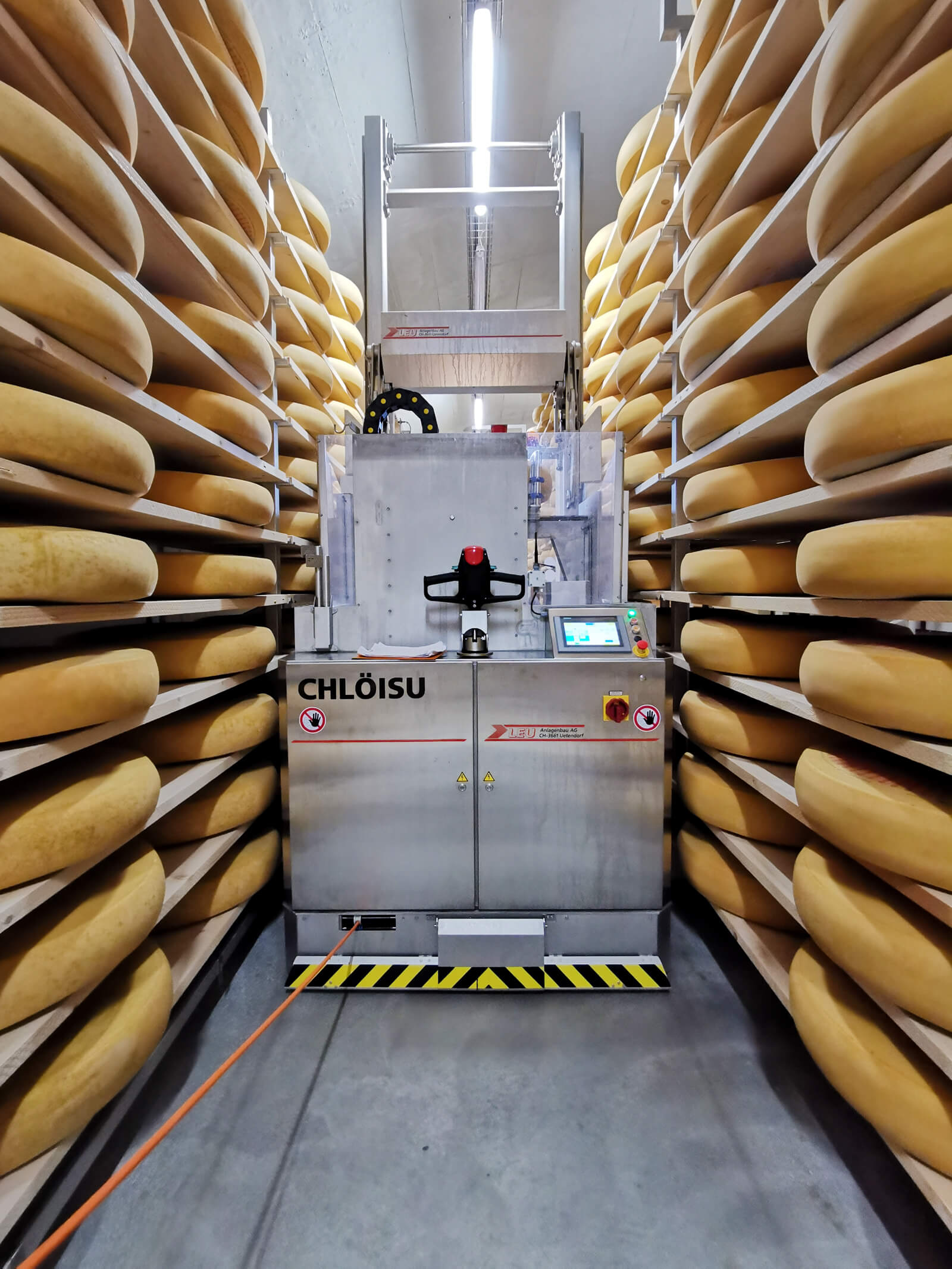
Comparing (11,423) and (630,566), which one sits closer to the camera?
(11,423)

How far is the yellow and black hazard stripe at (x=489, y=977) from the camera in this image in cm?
187

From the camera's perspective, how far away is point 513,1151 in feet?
4.50

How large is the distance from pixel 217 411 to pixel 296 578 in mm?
1266

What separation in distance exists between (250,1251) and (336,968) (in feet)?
2.55

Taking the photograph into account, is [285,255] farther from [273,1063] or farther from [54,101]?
[273,1063]

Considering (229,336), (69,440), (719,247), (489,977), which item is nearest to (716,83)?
(719,247)

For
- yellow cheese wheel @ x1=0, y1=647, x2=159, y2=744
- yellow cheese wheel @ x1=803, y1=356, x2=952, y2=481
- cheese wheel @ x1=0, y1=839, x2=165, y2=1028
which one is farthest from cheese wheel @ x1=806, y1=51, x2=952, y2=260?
cheese wheel @ x1=0, y1=839, x2=165, y2=1028

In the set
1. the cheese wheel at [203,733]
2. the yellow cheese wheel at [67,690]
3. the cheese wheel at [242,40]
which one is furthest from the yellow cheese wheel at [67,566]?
the cheese wheel at [242,40]

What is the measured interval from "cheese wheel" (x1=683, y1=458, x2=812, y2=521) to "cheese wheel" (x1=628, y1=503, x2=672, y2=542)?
0.75 meters

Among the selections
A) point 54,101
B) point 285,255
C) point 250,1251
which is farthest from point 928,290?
point 285,255

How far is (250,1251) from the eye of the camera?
3.84ft

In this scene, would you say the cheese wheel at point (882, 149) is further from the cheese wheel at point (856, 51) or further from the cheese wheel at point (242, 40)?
the cheese wheel at point (242, 40)

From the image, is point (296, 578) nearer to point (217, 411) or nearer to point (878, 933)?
point (217, 411)

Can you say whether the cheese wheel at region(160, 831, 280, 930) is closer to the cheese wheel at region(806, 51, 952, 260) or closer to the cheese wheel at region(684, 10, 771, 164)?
the cheese wheel at region(806, 51, 952, 260)
